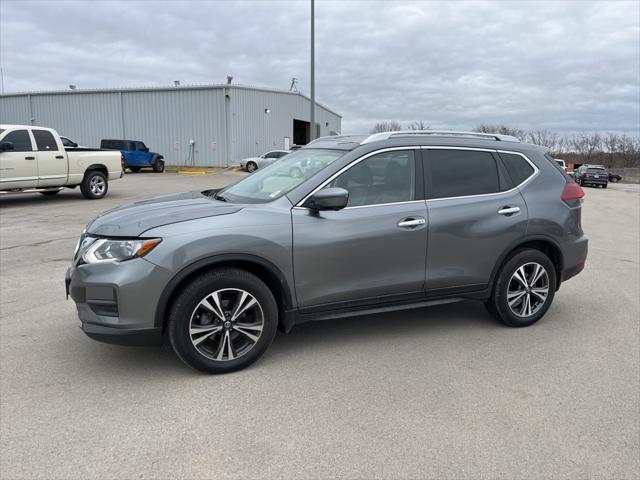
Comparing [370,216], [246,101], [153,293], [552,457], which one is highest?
[246,101]

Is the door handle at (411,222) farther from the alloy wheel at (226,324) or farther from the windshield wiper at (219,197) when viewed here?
the windshield wiper at (219,197)

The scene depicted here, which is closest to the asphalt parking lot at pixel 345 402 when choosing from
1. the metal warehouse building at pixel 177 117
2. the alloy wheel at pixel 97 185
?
the alloy wheel at pixel 97 185

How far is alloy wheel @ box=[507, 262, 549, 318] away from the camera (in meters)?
4.87

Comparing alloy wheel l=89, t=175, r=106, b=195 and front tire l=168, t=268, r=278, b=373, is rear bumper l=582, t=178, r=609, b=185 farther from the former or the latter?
front tire l=168, t=268, r=278, b=373

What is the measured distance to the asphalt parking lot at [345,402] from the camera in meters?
2.81

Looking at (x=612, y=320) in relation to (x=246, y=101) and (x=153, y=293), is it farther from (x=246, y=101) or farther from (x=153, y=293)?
(x=246, y=101)

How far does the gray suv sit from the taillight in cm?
2

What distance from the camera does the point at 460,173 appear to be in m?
4.67

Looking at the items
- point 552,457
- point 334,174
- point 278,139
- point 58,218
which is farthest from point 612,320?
point 278,139

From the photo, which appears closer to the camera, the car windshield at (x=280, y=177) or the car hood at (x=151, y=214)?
the car hood at (x=151, y=214)

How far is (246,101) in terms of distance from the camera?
124ft

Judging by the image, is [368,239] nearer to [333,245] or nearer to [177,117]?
[333,245]

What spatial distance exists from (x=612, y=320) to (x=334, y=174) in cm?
334

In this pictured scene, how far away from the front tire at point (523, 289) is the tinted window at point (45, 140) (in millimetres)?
12455
